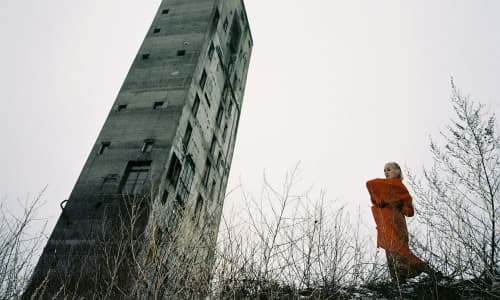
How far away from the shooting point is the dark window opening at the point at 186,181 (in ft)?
65.7

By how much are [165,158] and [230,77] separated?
40.7ft

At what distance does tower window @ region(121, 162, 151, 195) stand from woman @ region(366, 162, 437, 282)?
14.6m

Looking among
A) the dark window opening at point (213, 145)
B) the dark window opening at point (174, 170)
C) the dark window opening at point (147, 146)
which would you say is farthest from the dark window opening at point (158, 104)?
the dark window opening at point (213, 145)

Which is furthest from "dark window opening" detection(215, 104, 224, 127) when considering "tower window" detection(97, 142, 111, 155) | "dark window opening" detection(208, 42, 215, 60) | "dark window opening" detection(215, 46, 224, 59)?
"tower window" detection(97, 142, 111, 155)

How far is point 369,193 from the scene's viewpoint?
218 inches

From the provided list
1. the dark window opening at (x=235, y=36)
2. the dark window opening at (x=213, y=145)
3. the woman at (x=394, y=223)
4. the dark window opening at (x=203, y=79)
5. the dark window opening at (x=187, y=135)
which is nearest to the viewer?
the woman at (x=394, y=223)

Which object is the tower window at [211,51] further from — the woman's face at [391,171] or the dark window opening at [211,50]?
the woman's face at [391,171]

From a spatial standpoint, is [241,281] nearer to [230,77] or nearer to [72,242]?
[72,242]

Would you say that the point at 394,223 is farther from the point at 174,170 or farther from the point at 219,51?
the point at 219,51

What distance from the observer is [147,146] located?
65.9 ft

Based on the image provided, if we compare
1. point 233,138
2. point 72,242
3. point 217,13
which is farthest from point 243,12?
point 72,242

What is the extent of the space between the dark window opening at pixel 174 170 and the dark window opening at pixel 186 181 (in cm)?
43

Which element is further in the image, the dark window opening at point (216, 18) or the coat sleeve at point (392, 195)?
the dark window opening at point (216, 18)

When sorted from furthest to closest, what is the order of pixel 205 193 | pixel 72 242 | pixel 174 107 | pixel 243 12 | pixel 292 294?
pixel 243 12 < pixel 205 193 < pixel 174 107 < pixel 72 242 < pixel 292 294
